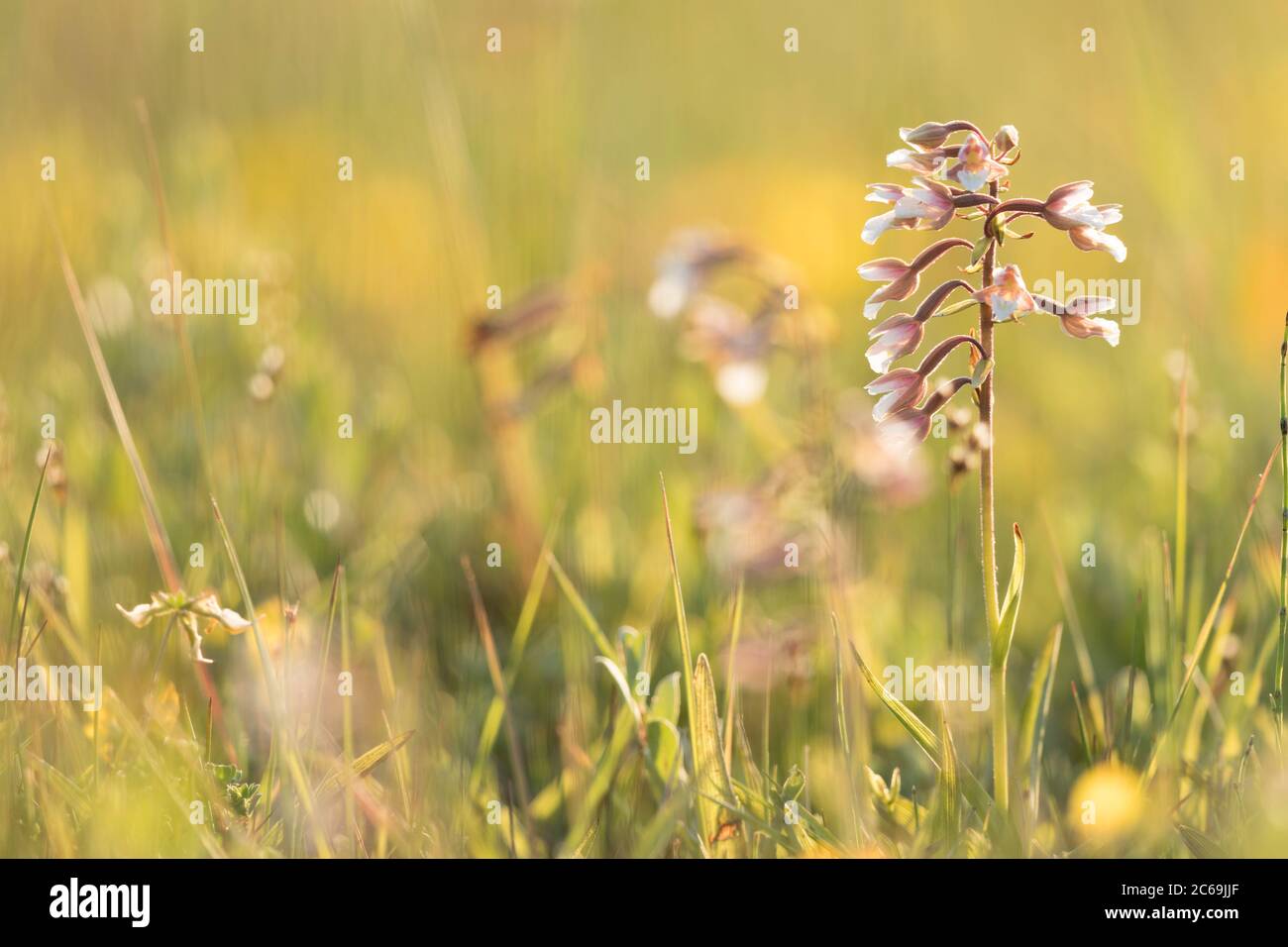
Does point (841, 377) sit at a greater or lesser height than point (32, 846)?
greater

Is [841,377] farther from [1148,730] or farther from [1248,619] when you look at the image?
[1148,730]

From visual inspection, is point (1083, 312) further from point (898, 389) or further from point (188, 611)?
point (188, 611)

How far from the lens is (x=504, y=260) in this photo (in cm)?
255

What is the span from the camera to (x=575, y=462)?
2459 millimetres

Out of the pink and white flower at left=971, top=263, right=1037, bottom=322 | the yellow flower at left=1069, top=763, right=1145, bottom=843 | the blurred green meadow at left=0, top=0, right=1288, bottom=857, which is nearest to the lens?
the pink and white flower at left=971, top=263, right=1037, bottom=322

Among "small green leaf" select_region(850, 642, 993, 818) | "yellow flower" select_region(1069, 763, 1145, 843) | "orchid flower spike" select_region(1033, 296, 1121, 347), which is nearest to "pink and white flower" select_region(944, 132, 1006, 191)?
"orchid flower spike" select_region(1033, 296, 1121, 347)

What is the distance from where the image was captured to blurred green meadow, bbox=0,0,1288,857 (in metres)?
1.43

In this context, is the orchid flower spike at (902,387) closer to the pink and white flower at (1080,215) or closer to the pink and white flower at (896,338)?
the pink and white flower at (896,338)

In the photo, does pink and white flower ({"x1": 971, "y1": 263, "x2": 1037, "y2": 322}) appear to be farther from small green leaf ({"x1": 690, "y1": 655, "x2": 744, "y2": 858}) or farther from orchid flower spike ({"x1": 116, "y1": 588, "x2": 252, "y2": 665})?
orchid flower spike ({"x1": 116, "y1": 588, "x2": 252, "y2": 665})

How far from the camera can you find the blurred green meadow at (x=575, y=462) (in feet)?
4.69

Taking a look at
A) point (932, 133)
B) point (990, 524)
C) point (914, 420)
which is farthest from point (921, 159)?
point (990, 524)

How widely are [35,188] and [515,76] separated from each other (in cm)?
117

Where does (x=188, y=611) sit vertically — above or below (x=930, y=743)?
above
